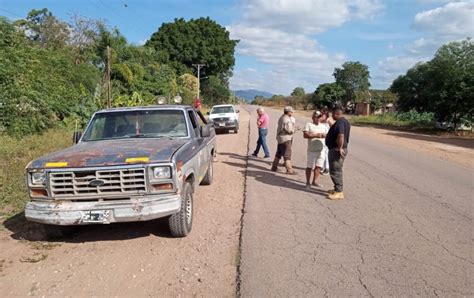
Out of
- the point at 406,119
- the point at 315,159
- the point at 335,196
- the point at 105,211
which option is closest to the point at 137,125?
the point at 105,211

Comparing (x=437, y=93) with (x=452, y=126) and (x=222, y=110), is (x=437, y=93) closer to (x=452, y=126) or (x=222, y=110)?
(x=452, y=126)

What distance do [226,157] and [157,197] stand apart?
26.4 ft

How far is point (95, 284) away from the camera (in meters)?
4.21

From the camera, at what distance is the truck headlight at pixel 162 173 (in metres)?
5.06

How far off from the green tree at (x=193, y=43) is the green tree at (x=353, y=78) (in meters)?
28.8

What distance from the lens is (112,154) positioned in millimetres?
5277

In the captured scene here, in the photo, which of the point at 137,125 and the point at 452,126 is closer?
the point at 137,125

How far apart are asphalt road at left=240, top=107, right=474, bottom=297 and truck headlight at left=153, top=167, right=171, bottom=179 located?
133 cm

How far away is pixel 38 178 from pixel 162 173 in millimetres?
1557

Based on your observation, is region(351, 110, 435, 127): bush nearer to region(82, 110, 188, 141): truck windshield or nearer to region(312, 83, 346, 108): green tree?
region(312, 83, 346, 108): green tree

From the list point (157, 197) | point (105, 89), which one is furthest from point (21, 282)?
point (105, 89)

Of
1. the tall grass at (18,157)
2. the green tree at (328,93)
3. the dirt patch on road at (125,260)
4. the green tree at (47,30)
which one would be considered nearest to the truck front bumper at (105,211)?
the dirt patch on road at (125,260)

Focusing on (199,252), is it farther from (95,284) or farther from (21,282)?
(21,282)

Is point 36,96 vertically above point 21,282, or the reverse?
point 36,96
